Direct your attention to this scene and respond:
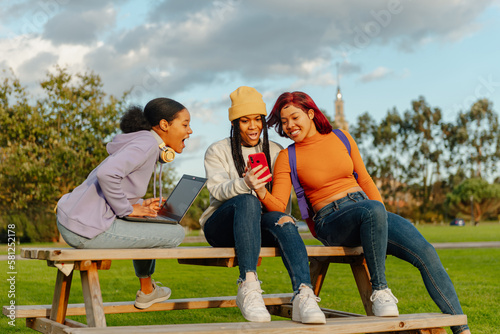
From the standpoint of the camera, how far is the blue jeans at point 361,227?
3.54 meters

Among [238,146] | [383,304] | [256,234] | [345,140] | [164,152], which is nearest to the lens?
[256,234]

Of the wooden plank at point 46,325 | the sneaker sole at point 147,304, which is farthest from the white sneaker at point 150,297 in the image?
the wooden plank at point 46,325

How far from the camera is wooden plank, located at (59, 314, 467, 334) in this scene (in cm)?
285

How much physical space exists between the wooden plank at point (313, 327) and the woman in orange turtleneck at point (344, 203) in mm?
103

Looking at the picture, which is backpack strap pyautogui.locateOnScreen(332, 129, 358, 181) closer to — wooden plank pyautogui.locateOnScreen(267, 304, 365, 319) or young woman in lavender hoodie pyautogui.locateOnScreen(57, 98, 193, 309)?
wooden plank pyautogui.locateOnScreen(267, 304, 365, 319)

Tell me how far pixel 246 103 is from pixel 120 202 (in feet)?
4.21

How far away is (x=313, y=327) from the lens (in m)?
3.16

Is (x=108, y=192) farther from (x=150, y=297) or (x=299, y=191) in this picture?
(x=299, y=191)

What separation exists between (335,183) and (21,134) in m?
24.3

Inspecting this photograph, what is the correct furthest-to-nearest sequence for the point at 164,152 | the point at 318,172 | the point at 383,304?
the point at 318,172
the point at 164,152
the point at 383,304

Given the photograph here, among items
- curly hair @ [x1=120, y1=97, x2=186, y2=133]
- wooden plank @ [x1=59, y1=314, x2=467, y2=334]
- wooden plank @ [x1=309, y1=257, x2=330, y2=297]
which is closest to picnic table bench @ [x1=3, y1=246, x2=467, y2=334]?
wooden plank @ [x1=59, y1=314, x2=467, y2=334]

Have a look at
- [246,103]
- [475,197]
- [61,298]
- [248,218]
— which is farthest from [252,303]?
[475,197]

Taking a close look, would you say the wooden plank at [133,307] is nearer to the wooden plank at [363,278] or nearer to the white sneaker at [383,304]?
the wooden plank at [363,278]

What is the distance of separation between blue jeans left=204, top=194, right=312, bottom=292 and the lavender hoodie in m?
0.62
